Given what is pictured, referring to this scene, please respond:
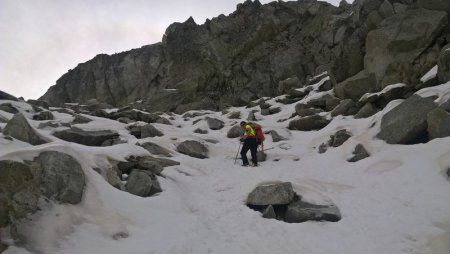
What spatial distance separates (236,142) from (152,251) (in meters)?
18.2

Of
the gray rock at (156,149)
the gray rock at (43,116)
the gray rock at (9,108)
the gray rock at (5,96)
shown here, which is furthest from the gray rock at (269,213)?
the gray rock at (5,96)

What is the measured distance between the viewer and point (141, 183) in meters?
11.9

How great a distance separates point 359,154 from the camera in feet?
52.6

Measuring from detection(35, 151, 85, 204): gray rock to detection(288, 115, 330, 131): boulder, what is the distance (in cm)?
1925

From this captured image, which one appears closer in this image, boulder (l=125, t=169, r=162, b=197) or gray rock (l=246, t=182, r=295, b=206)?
gray rock (l=246, t=182, r=295, b=206)

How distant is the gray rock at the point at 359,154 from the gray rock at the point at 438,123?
8.60 ft

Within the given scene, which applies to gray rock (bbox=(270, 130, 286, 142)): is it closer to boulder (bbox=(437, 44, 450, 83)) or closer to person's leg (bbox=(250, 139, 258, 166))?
person's leg (bbox=(250, 139, 258, 166))

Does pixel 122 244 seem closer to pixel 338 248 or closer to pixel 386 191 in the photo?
pixel 338 248

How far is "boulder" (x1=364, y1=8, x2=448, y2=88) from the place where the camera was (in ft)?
76.5

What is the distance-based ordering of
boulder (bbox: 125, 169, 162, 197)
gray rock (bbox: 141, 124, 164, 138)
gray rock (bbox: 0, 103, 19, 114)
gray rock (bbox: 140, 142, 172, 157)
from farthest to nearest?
gray rock (bbox: 0, 103, 19, 114) < gray rock (bbox: 141, 124, 164, 138) < gray rock (bbox: 140, 142, 172, 157) < boulder (bbox: 125, 169, 162, 197)

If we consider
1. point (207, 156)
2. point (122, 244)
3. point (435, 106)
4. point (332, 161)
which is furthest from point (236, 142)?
point (122, 244)

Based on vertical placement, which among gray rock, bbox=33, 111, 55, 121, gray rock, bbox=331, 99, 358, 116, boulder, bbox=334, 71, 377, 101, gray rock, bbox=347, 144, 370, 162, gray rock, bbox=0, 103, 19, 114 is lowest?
gray rock, bbox=347, 144, 370, 162

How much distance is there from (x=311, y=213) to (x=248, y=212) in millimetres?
1854

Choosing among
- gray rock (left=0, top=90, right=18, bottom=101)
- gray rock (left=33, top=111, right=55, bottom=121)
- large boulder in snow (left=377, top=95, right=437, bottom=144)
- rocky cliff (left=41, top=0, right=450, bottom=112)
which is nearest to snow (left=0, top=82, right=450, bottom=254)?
large boulder in snow (left=377, top=95, right=437, bottom=144)
